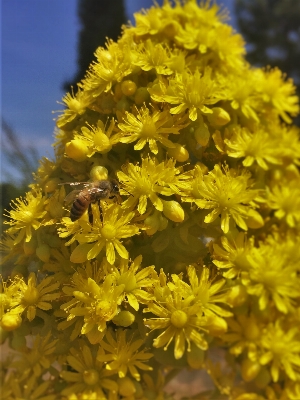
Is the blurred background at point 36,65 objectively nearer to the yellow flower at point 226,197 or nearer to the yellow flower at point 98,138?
the yellow flower at point 98,138

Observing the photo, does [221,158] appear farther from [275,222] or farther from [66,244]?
[66,244]

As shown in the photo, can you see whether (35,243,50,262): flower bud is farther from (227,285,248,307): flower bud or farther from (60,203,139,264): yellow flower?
(227,285,248,307): flower bud

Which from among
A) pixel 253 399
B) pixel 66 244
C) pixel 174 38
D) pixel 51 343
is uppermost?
pixel 174 38

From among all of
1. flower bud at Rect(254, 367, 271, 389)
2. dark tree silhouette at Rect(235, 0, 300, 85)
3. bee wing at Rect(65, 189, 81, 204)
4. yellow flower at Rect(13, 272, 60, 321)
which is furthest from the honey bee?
A: dark tree silhouette at Rect(235, 0, 300, 85)

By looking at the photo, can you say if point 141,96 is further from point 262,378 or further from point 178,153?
point 262,378

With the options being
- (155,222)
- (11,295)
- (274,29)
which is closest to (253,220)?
(155,222)

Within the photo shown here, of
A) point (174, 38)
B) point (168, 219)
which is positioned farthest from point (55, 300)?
point (174, 38)
